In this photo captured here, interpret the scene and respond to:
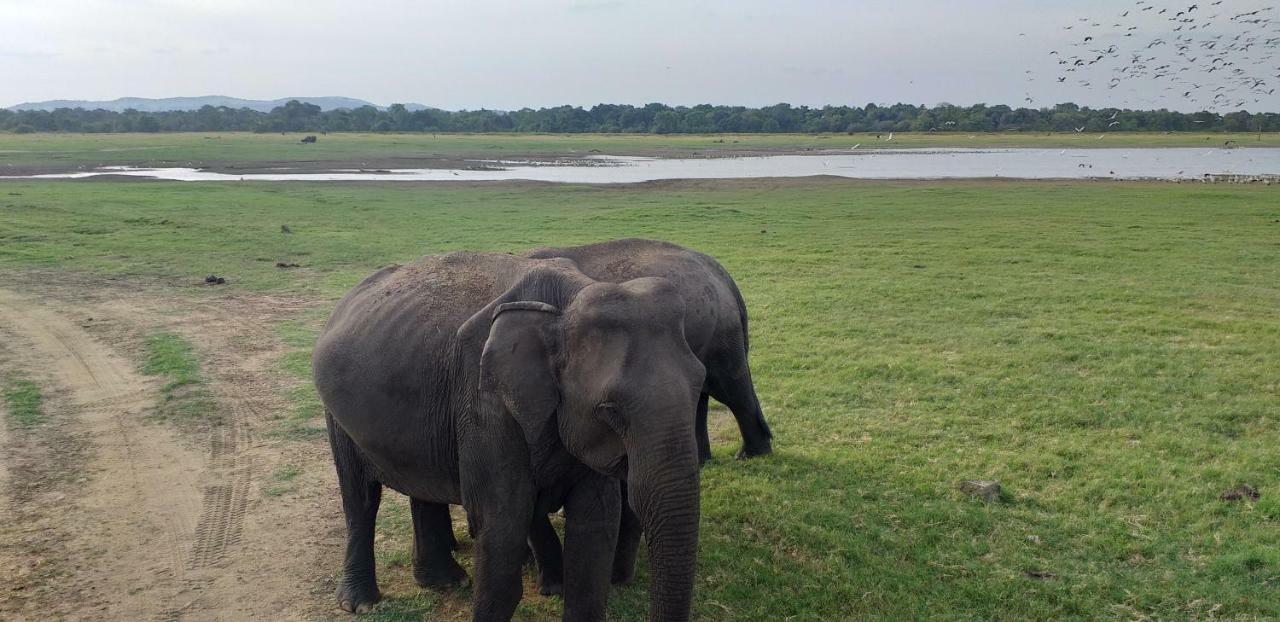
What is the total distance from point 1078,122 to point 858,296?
98.8 m

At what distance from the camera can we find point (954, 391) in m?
10.6

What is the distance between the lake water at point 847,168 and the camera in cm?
4631

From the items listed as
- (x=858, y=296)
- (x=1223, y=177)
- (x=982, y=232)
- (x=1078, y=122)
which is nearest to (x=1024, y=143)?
(x=1078, y=122)

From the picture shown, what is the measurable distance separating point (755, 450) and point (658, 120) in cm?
11281

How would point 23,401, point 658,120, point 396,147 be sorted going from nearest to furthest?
point 23,401, point 396,147, point 658,120

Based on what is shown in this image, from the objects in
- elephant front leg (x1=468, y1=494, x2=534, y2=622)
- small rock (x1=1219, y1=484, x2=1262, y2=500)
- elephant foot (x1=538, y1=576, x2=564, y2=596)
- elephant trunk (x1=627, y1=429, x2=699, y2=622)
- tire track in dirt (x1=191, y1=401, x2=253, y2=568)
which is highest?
elephant trunk (x1=627, y1=429, x2=699, y2=622)

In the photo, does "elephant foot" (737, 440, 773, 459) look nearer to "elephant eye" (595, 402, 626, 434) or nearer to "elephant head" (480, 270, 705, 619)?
"elephant head" (480, 270, 705, 619)

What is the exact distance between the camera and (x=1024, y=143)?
278ft

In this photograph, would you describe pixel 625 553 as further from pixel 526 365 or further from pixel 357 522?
pixel 526 365

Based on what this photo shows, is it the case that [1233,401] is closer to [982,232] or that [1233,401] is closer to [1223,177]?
[982,232]

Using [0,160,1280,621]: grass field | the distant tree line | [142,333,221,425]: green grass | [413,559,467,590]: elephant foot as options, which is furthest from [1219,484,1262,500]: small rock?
the distant tree line

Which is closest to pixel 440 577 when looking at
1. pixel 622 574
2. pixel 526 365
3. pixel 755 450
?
pixel 622 574

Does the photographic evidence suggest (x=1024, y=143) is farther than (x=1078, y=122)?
No

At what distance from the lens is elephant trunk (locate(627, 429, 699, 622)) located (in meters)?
4.45
